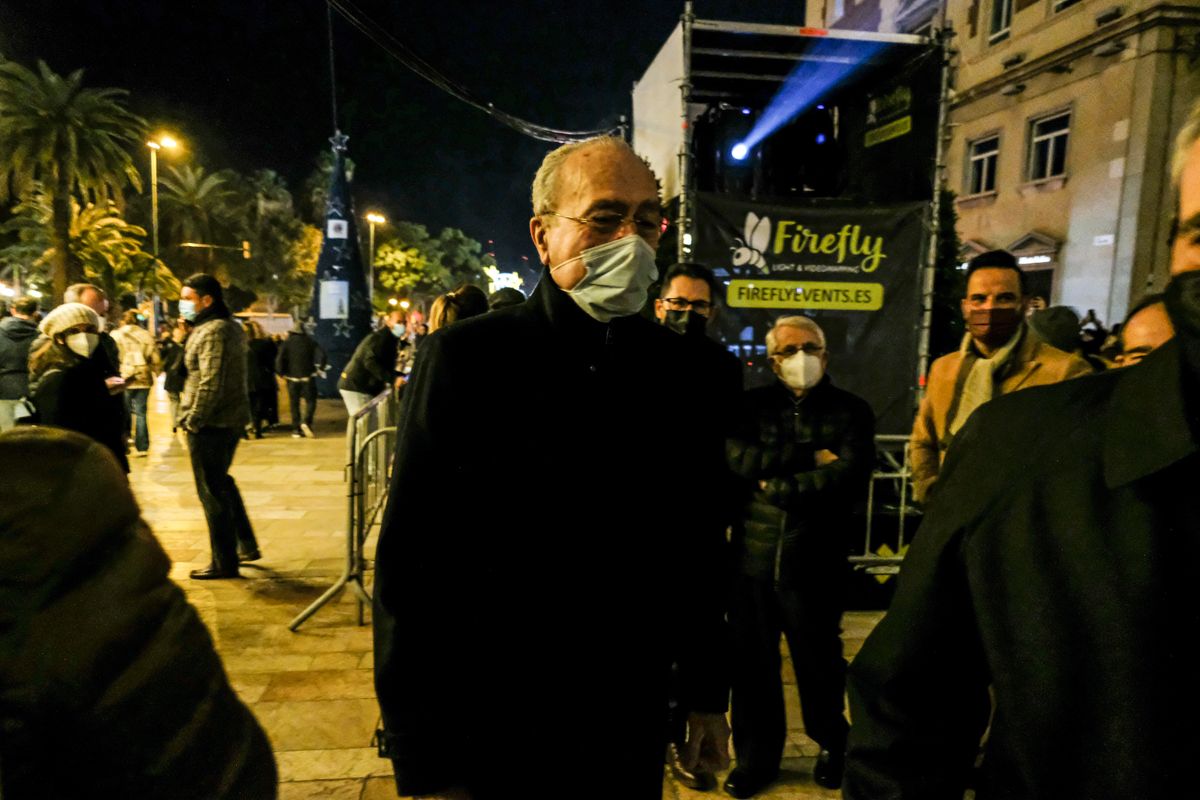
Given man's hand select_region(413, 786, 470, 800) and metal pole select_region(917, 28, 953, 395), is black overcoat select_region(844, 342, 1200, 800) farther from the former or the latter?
metal pole select_region(917, 28, 953, 395)

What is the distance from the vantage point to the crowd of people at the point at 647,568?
1027 mm

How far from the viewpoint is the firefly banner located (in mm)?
6570

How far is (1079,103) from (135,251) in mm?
32048

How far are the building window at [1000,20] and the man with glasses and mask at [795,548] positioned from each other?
2562 cm

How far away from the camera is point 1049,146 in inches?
869

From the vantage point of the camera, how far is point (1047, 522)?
3.66 feet

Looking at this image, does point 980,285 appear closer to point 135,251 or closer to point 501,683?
point 501,683

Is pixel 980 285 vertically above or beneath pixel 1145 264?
beneath

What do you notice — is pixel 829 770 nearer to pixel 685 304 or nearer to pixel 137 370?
pixel 685 304

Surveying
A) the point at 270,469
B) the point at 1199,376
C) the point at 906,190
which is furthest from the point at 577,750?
the point at 270,469

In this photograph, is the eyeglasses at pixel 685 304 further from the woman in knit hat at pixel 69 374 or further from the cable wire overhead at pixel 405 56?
the cable wire overhead at pixel 405 56

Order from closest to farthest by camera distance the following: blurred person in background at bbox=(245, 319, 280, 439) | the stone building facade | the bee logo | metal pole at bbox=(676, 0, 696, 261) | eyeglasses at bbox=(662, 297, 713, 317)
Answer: eyeglasses at bbox=(662, 297, 713, 317)
metal pole at bbox=(676, 0, 696, 261)
the bee logo
blurred person in background at bbox=(245, 319, 280, 439)
the stone building facade

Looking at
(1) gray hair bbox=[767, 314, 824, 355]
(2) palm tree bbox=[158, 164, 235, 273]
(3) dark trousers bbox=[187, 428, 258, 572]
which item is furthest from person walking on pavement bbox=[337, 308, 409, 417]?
(2) palm tree bbox=[158, 164, 235, 273]

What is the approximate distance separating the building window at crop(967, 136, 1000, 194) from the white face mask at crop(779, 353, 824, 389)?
24.4 meters
